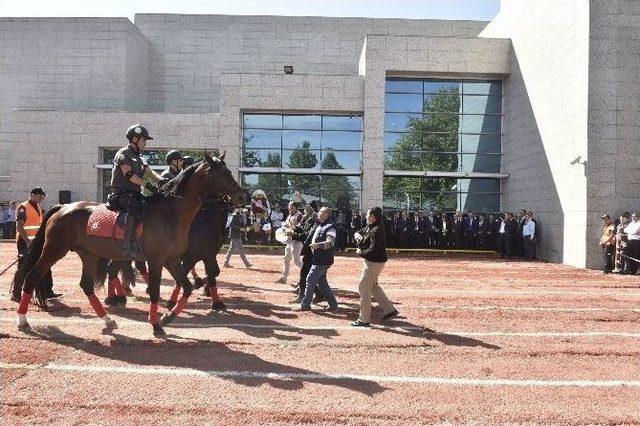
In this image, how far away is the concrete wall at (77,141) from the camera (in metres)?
28.2

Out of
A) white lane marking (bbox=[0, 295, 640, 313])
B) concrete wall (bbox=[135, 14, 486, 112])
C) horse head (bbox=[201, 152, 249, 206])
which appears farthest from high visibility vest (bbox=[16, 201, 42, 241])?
concrete wall (bbox=[135, 14, 486, 112])

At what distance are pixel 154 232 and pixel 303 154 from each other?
20.3m

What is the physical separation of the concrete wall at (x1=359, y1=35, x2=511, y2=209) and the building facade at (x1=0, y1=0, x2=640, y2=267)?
0.07 meters

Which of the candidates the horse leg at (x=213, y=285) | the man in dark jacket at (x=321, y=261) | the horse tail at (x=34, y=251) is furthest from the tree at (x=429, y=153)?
the horse tail at (x=34, y=251)

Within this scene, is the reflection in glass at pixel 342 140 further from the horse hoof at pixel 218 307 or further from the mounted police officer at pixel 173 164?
the horse hoof at pixel 218 307

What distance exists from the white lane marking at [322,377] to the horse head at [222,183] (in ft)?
8.35

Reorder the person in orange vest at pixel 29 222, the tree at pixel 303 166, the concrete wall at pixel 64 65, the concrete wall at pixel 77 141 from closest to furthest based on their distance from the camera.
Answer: the person in orange vest at pixel 29 222
the tree at pixel 303 166
the concrete wall at pixel 77 141
the concrete wall at pixel 64 65

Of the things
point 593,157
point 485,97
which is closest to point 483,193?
point 485,97

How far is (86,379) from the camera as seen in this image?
219 inches

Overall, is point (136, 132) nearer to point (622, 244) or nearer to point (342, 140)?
point (622, 244)

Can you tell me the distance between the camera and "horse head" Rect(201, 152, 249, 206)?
24.9 feet

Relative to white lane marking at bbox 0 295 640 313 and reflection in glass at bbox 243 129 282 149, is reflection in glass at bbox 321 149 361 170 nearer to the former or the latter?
reflection in glass at bbox 243 129 282 149

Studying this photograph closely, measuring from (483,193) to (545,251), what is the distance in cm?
607

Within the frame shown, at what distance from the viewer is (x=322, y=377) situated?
5.84 meters
